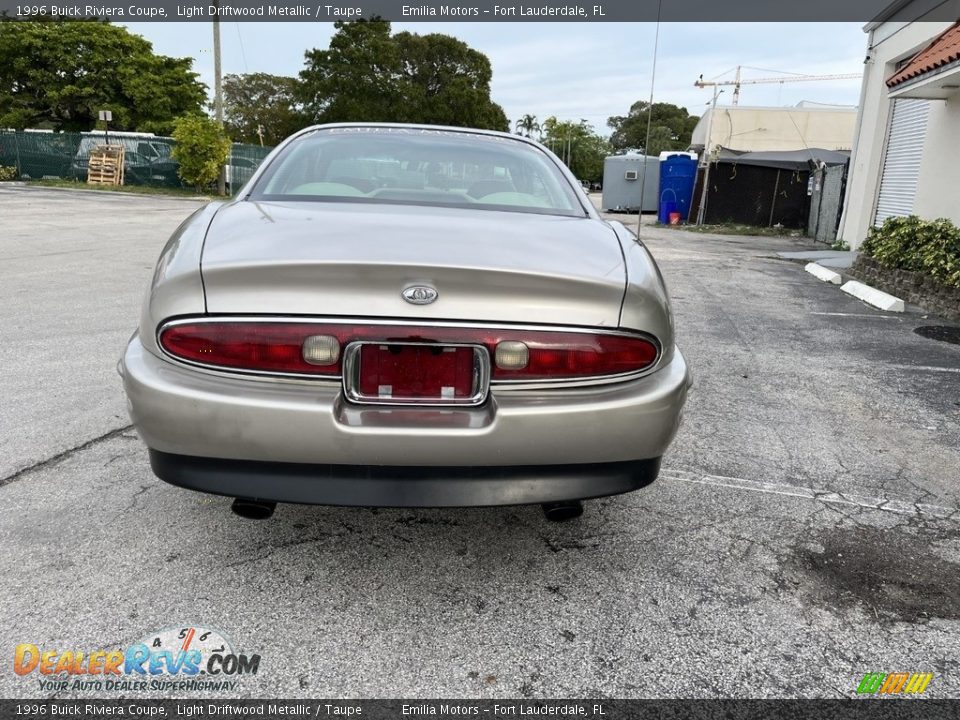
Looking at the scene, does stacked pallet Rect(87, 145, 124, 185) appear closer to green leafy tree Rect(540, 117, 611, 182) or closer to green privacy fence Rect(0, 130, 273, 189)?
green privacy fence Rect(0, 130, 273, 189)

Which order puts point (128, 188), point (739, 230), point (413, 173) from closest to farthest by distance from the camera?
point (413, 173)
point (739, 230)
point (128, 188)

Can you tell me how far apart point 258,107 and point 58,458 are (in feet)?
227

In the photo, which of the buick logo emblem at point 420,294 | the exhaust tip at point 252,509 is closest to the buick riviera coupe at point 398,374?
the buick logo emblem at point 420,294

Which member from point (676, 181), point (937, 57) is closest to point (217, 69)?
point (676, 181)

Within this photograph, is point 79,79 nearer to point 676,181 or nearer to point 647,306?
point 676,181

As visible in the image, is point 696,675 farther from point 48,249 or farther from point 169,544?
point 48,249

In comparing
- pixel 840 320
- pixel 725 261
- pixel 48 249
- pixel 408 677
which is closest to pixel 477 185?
pixel 408 677

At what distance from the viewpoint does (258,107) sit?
65.6 metres

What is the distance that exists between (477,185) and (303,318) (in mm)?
1453

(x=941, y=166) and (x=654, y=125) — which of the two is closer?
(x=941, y=166)

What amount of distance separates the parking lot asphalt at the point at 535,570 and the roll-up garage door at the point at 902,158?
380 inches

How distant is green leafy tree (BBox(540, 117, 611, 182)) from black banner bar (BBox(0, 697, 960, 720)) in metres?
85.0

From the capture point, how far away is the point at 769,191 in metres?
21.8

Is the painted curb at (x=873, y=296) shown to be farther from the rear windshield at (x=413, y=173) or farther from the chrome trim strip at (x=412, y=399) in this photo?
the chrome trim strip at (x=412, y=399)
